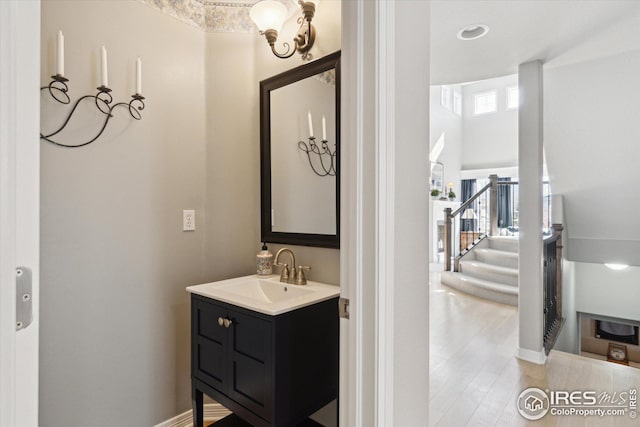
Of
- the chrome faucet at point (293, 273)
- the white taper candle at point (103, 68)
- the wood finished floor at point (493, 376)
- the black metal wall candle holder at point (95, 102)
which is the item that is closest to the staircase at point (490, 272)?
the wood finished floor at point (493, 376)

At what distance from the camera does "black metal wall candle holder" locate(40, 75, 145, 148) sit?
1.52m

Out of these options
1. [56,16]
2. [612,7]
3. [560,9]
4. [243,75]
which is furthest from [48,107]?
[612,7]

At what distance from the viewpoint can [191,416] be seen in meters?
2.02

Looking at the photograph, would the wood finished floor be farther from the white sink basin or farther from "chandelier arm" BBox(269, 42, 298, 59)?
"chandelier arm" BBox(269, 42, 298, 59)

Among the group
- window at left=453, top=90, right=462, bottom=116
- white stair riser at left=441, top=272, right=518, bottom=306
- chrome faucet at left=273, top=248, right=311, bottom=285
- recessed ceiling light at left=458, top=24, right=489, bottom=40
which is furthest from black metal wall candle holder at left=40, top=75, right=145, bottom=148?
window at left=453, top=90, right=462, bottom=116

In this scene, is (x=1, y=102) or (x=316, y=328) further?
(x=316, y=328)

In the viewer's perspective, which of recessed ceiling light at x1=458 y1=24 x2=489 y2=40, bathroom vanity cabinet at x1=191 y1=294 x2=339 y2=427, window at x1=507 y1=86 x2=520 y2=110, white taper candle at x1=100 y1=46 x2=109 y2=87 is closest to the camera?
bathroom vanity cabinet at x1=191 y1=294 x2=339 y2=427

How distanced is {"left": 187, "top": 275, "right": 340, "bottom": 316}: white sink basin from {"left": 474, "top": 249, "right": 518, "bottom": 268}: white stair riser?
15.2ft

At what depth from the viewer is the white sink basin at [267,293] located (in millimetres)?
1452

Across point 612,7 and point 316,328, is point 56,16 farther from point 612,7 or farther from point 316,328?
point 612,7

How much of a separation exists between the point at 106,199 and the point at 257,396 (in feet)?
3.83

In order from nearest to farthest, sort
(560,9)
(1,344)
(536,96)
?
(1,344) < (560,9) < (536,96)

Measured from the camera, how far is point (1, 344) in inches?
18.2

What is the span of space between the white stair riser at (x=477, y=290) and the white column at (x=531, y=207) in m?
1.74
